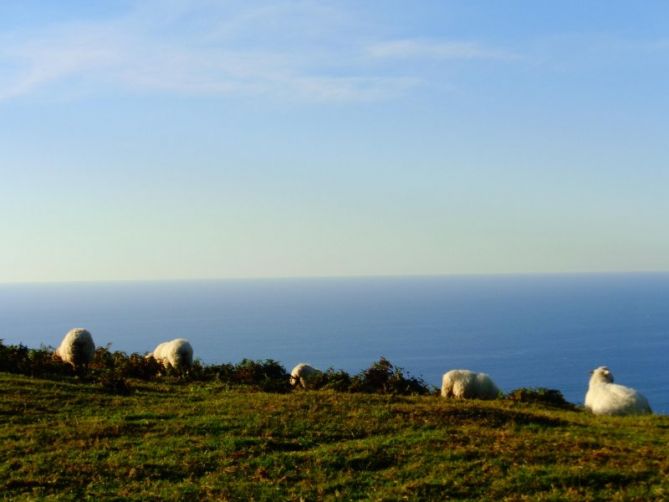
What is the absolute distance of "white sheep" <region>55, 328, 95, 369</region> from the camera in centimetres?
3100

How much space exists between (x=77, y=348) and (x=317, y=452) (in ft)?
62.9

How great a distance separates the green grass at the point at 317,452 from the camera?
12812 millimetres

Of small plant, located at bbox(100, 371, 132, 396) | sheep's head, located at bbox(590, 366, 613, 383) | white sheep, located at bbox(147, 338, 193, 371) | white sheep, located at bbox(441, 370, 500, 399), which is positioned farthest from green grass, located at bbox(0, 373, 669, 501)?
white sheep, located at bbox(147, 338, 193, 371)

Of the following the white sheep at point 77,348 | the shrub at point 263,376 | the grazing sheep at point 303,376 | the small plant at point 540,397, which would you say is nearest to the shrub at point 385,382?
the grazing sheep at point 303,376

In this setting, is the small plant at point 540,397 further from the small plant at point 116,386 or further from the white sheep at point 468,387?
the small plant at point 116,386

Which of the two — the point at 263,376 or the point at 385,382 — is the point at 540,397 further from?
the point at 263,376

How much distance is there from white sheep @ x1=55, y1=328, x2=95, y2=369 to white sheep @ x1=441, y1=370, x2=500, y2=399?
1527cm

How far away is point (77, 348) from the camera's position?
31.1 meters

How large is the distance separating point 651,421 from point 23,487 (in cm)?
1603

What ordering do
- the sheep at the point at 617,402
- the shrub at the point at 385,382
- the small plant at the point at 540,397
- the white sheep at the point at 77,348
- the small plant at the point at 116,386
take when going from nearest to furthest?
the sheep at the point at 617,402
the small plant at the point at 116,386
the small plant at the point at 540,397
the shrub at the point at 385,382
the white sheep at the point at 77,348

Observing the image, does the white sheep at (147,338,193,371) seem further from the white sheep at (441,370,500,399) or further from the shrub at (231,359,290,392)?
the white sheep at (441,370,500,399)

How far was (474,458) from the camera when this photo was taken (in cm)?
1426

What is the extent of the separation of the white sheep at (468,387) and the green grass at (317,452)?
5.90m

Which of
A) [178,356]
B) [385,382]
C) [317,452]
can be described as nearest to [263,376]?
[178,356]
